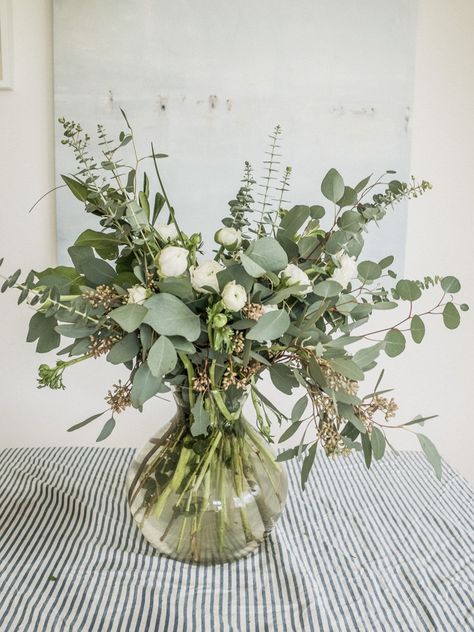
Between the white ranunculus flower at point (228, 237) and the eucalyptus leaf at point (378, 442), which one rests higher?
the white ranunculus flower at point (228, 237)

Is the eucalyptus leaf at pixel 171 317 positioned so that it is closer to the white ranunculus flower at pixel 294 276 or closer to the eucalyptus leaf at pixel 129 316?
the eucalyptus leaf at pixel 129 316

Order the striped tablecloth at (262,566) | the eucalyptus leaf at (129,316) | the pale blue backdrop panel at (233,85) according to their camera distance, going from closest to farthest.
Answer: the eucalyptus leaf at (129,316) → the striped tablecloth at (262,566) → the pale blue backdrop panel at (233,85)

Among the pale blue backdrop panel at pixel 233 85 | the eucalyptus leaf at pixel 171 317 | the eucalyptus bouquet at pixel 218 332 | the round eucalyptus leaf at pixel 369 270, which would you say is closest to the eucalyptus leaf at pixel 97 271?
the eucalyptus bouquet at pixel 218 332

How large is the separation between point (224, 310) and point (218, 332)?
0.03 meters

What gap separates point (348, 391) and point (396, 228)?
102cm

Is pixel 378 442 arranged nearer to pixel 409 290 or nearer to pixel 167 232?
pixel 409 290

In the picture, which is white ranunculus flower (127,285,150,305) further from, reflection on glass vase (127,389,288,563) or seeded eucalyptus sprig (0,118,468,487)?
reflection on glass vase (127,389,288,563)

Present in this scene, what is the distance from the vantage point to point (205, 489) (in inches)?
33.8

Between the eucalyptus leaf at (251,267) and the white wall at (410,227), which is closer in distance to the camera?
the eucalyptus leaf at (251,267)

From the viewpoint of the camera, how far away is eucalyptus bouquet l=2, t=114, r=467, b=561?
761mm

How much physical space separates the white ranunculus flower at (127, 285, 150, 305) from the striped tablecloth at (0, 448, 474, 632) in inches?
15.5

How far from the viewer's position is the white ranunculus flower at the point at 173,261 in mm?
757

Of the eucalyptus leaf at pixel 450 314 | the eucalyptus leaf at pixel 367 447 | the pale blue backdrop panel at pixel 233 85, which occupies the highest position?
the pale blue backdrop panel at pixel 233 85

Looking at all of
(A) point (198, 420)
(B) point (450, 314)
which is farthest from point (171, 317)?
(B) point (450, 314)
